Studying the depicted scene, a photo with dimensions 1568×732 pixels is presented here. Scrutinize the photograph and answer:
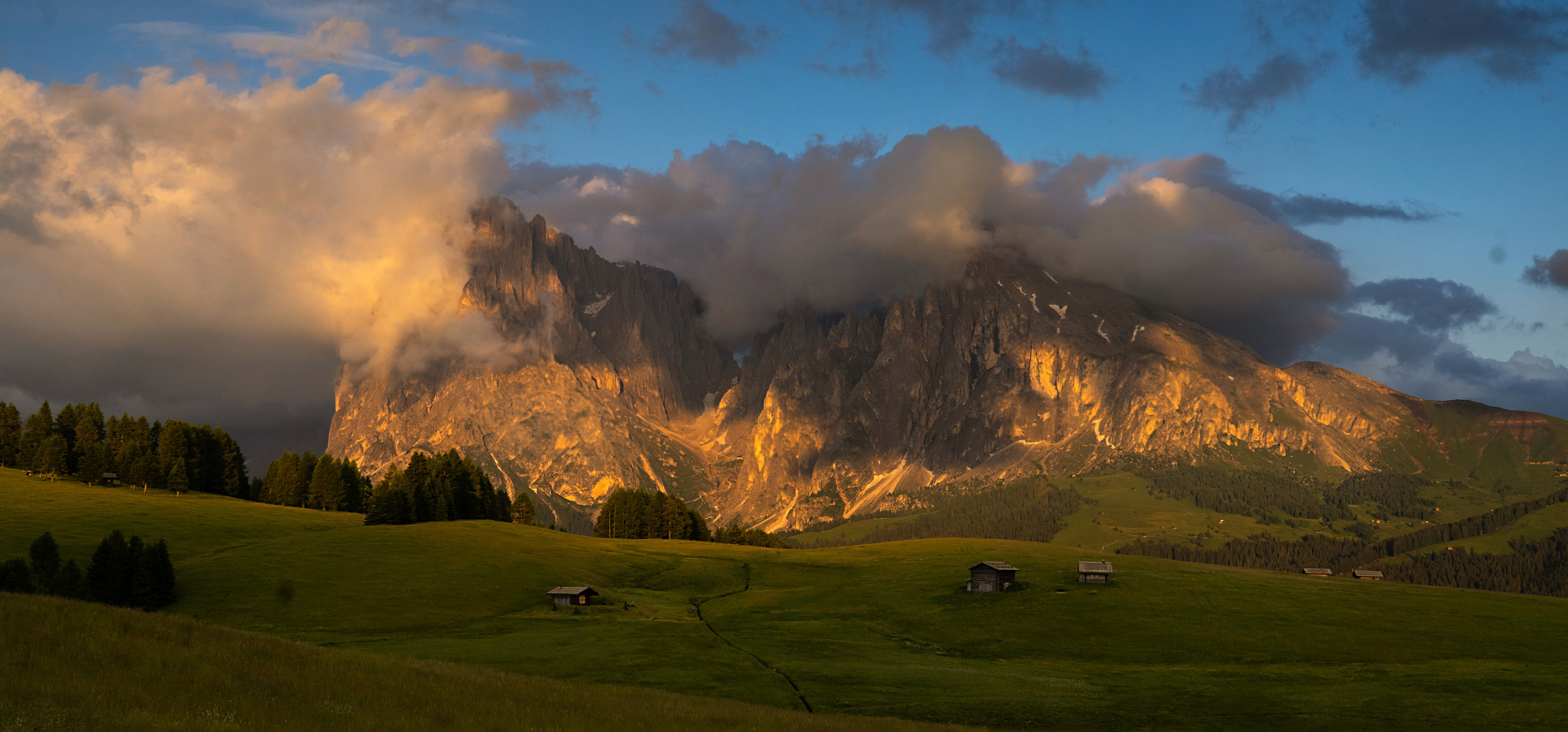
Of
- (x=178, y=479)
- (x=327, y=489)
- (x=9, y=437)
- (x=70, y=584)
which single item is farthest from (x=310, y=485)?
(x=70, y=584)

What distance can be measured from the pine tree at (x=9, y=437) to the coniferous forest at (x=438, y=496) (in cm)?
4542

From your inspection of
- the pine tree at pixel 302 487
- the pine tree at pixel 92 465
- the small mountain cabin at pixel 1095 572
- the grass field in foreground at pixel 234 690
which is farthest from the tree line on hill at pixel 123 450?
the grass field in foreground at pixel 234 690

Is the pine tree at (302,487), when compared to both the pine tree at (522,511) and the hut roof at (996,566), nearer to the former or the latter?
the pine tree at (522,511)

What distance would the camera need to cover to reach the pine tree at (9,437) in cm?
16450

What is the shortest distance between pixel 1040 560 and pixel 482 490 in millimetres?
106611

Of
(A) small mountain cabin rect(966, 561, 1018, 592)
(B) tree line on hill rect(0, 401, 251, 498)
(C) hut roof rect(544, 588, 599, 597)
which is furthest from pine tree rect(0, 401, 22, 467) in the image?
(A) small mountain cabin rect(966, 561, 1018, 592)

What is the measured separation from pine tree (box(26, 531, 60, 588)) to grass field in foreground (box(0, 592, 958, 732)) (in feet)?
261

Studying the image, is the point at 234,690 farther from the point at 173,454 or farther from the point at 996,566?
the point at 173,454

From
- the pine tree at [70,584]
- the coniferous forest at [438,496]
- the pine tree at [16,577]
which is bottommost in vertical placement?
the pine tree at [70,584]

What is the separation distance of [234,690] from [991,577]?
322ft

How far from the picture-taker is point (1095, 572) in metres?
116

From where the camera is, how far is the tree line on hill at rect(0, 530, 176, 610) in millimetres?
87500

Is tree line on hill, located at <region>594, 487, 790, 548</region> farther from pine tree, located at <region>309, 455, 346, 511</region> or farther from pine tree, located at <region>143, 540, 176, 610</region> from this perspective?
pine tree, located at <region>143, 540, 176, 610</region>

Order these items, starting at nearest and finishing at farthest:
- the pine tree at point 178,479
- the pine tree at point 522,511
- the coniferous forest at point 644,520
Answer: the pine tree at point 178,479 → the coniferous forest at point 644,520 → the pine tree at point 522,511
